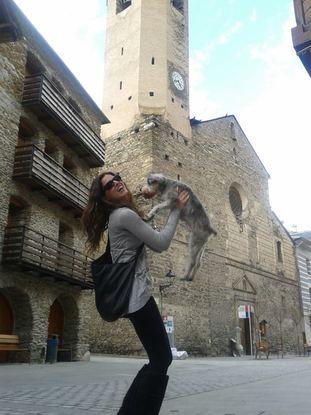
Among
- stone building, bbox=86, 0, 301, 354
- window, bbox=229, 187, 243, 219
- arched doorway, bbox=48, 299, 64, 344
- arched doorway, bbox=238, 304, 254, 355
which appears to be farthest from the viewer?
window, bbox=229, 187, 243, 219

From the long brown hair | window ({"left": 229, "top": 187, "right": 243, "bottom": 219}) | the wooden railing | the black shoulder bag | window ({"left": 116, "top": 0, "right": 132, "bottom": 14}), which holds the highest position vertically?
window ({"left": 116, "top": 0, "right": 132, "bottom": 14})

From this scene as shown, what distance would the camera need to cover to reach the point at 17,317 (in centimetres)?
1357

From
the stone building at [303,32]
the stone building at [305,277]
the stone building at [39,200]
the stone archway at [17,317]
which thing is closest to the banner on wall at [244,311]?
the stone building at [305,277]

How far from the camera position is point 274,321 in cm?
2909

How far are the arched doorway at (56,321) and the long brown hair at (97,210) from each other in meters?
13.5

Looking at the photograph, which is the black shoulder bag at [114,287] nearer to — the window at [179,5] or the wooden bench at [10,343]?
the wooden bench at [10,343]

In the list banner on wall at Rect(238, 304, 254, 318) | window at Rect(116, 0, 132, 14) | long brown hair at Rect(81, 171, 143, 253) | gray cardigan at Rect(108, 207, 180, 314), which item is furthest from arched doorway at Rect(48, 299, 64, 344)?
window at Rect(116, 0, 132, 14)

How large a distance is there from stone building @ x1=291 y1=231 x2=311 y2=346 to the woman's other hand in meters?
32.5

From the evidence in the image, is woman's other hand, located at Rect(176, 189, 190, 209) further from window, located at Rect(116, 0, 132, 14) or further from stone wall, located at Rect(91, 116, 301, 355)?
window, located at Rect(116, 0, 132, 14)

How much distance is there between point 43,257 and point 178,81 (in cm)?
1565

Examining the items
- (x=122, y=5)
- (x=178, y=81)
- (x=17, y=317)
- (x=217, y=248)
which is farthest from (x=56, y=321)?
(x=122, y=5)

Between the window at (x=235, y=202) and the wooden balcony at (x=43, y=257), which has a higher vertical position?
the window at (x=235, y=202)

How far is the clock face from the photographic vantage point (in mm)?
25062

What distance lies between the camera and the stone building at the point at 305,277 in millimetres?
32562
